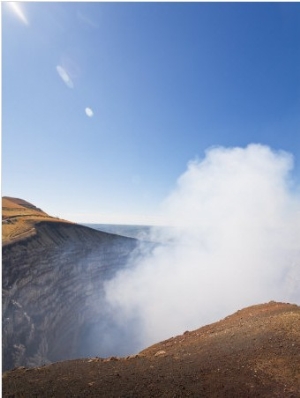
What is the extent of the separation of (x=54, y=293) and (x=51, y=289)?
2.62 feet

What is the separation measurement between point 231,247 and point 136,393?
7113 cm

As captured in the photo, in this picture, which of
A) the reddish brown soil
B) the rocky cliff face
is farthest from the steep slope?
the reddish brown soil

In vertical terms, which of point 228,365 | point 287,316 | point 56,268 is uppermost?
Result: point 56,268

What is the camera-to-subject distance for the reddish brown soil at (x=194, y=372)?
1015cm

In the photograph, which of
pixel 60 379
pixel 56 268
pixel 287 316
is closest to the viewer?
pixel 60 379

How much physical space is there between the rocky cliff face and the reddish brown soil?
50.5 feet

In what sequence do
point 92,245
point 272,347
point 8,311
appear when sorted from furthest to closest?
1. point 92,245
2. point 8,311
3. point 272,347

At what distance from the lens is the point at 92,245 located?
48.4 meters

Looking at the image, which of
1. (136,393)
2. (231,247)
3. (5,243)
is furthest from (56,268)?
(231,247)

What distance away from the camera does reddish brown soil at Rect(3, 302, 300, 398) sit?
1015cm

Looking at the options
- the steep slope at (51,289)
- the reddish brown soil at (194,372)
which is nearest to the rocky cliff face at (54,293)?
the steep slope at (51,289)

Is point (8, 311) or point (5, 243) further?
point (5, 243)

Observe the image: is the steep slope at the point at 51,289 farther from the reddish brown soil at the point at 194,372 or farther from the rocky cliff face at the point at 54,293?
the reddish brown soil at the point at 194,372

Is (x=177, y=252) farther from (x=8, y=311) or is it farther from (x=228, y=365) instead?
(x=228, y=365)
